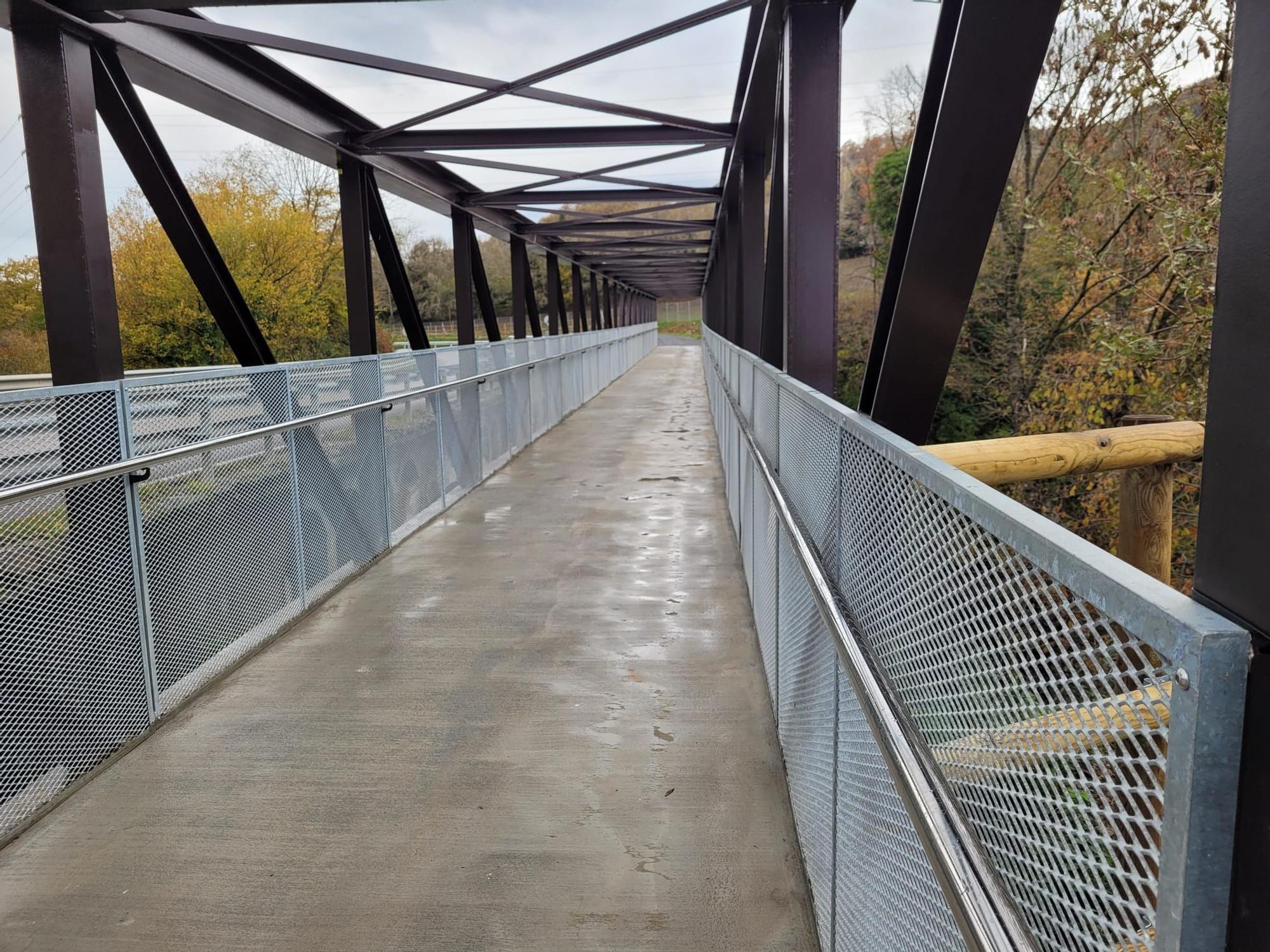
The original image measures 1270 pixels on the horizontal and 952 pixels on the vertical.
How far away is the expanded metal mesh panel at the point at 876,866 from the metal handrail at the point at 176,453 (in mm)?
2925

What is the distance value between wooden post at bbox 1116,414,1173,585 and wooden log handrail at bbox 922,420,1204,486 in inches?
13.9

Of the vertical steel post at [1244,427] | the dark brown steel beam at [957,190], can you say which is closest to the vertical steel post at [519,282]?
the dark brown steel beam at [957,190]

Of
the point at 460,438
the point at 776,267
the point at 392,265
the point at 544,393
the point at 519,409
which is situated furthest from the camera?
the point at 544,393

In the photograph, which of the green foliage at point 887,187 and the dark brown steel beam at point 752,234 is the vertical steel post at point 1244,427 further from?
the green foliage at point 887,187

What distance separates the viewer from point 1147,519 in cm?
505

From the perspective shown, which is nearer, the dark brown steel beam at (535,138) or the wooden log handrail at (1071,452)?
the wooden log handrail at (1071,452)

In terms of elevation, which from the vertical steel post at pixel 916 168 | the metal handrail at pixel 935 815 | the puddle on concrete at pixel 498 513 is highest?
the vertical steel post at pixel 916 168

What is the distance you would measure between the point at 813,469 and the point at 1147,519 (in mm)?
2844

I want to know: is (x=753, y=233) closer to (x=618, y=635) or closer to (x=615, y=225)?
(x=618, y=635)

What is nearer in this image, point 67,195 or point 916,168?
point 916,168

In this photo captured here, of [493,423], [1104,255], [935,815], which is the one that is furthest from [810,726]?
[1104,255]

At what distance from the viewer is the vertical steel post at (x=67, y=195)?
500cm

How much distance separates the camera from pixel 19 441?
356 cm

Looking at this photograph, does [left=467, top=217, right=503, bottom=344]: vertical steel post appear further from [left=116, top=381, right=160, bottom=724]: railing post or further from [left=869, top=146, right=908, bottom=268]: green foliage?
[left=116, top=381, right=160, bottom=724]: railing post
